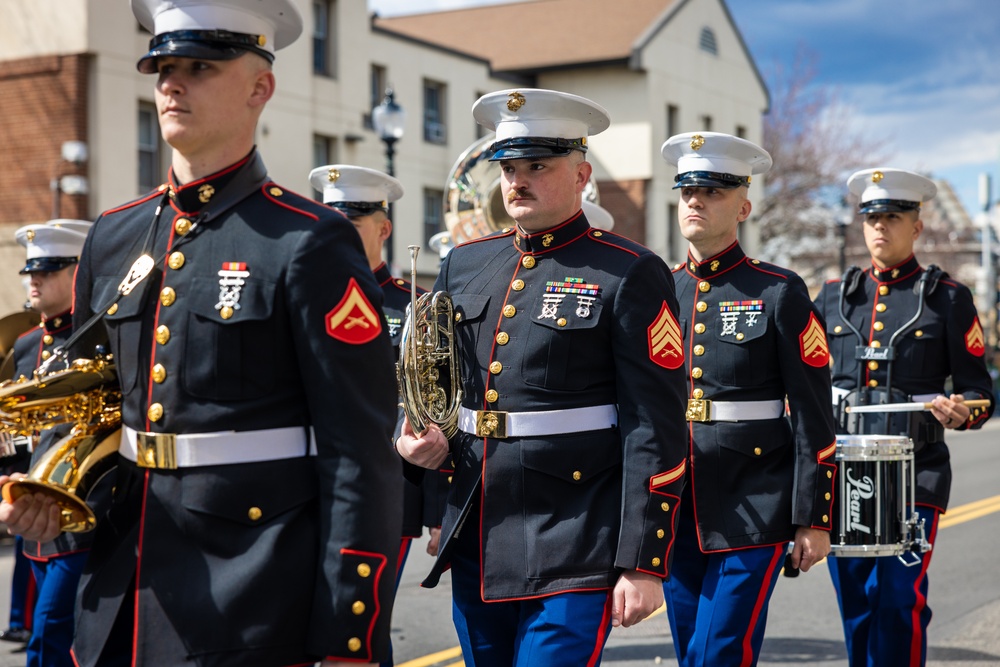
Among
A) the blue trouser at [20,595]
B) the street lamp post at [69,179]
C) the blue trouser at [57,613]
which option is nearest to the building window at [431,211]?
the street lamp post at [69,179]

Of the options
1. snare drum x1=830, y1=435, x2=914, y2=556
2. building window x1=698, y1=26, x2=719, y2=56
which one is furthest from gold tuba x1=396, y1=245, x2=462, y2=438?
building window x1=698, y1=26, x2=719, y2=56

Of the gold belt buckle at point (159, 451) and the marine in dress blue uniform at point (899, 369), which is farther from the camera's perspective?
the marine in dress blue uniform at point (899, 369)

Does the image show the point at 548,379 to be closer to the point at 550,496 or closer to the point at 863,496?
the point at 550,496

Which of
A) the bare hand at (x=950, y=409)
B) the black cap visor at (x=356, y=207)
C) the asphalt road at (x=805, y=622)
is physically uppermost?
the black cap visor at (x=356, y=207)

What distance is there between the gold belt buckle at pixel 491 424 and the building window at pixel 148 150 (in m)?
20.5

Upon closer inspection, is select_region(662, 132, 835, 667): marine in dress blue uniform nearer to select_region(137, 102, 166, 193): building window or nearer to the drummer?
the drummer

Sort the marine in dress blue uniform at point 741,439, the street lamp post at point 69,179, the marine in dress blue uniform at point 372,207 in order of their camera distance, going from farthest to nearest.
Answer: the street lamp post at point 69,179
the marine in dress blue uniform at point 372,207
the marine in dress blue uniform at point 741,439

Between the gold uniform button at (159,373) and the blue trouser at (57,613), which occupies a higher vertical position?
the gold uniform button at (159,373)

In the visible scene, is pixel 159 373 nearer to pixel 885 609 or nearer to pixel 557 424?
pixel 557 424

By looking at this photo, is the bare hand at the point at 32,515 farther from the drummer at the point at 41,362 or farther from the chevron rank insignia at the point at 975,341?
the chevron rank insignia at the point at 975,341

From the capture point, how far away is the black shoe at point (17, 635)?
7.75 meters

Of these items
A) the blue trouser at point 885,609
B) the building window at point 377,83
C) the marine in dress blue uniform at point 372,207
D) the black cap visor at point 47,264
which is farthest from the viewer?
the building window at point 377,83

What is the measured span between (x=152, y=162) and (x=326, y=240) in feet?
72.4

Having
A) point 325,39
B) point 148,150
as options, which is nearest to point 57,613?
point 148,150
